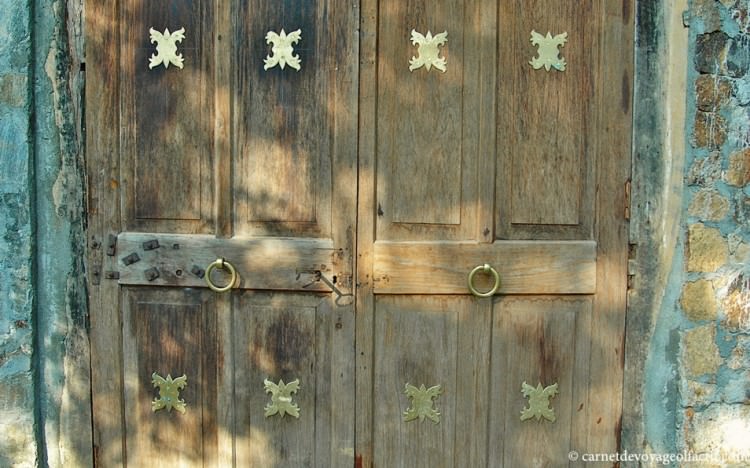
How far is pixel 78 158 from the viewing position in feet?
6.93

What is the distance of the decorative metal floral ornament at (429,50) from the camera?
2.05 meters

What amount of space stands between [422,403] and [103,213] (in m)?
1.31

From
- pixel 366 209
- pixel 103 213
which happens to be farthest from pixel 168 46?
pixel 366 209

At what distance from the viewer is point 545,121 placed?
2084 mm

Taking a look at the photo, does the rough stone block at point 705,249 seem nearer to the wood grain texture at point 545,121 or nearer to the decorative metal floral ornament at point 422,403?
the wood grain texture at point 545,121

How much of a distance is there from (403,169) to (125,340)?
1.16 m

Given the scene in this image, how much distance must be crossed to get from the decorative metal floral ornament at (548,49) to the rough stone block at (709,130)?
0.50 metres

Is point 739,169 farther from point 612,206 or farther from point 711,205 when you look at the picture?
point 612,206

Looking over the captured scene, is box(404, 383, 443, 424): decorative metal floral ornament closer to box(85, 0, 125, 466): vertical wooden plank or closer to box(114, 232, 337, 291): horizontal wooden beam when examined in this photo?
box(114, 232, 337, 291): horizontal wooden beam

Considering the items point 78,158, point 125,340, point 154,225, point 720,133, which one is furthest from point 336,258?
point 720,133

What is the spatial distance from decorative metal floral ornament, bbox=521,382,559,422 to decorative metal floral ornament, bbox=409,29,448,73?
115 cm

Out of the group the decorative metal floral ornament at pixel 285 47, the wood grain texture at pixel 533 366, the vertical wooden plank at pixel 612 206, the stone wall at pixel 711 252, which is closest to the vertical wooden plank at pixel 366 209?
the decorative metal floral ornament at pixel 285 47

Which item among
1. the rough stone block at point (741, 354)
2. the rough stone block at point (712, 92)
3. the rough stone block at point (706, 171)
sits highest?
the rough stone block at point (712, 92)

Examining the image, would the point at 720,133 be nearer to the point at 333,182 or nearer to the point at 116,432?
the point at 333,182
